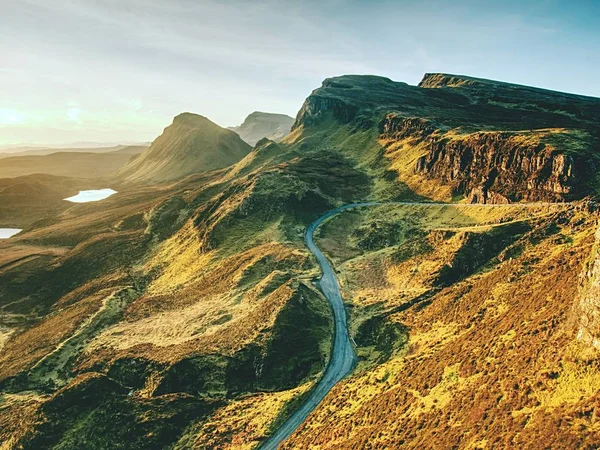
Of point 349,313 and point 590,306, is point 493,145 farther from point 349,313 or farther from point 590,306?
point 590,306

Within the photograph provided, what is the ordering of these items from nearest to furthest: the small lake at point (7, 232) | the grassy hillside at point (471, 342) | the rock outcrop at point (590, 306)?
the grassy hillside at point (471, 342) < the rock outcrop at point (590, 306) < the small lake at point (7, 232)

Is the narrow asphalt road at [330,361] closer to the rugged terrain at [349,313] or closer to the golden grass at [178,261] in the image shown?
the rugged terrain at [349,313]

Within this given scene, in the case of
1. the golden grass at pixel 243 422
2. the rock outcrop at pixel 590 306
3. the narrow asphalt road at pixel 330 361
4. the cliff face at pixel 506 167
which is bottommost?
the golden grass at pixel 243 422

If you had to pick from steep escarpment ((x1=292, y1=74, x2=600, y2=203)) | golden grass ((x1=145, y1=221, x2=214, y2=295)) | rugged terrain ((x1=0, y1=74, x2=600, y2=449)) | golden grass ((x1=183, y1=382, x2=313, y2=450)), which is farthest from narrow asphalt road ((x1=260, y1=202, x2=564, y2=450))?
golden grass ((x1=145, y1=221, x2=214, y2=295))

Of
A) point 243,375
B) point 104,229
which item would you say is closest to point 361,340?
point 243,375

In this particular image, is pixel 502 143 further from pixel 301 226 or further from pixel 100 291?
pixel 100 291

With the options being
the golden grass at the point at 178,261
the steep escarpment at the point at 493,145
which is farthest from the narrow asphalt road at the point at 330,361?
the golden grass at the point at 178,261

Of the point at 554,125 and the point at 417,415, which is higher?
the point at 554,125

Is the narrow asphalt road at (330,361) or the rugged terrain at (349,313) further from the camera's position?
the narrow asphalt road at (330,361)
